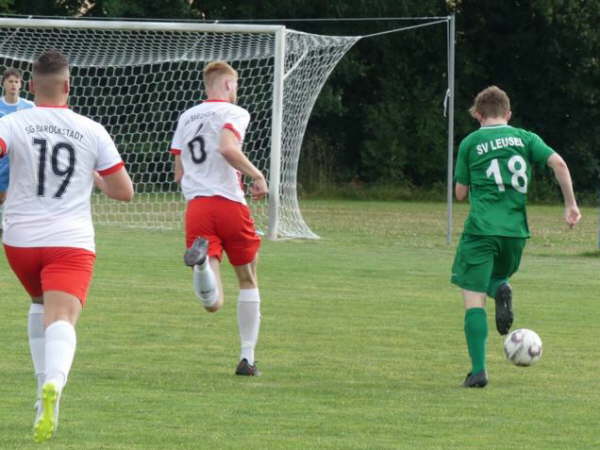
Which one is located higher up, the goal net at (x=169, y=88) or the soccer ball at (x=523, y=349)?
the goal net at (x=169, y=88)

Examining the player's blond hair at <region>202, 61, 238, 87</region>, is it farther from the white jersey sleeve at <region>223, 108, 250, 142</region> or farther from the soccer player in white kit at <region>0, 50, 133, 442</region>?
the soccer player in white kit at <region>0, 50, 133, 442</region>

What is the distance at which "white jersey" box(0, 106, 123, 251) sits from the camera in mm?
5988

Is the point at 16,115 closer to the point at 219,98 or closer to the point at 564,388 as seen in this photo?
the point at 219,98

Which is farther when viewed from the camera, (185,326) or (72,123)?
(185,326)

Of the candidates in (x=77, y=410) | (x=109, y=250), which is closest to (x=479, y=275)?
(x=77, y=410)

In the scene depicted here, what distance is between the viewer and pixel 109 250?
55.1 feet

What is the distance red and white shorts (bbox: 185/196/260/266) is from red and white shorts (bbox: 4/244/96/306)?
2187 millimetres

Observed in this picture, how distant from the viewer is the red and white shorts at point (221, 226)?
27.1 ft

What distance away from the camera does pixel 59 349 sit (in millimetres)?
5898

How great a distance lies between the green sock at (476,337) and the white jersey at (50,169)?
2.67 m

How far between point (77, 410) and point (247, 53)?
1557 centimetres

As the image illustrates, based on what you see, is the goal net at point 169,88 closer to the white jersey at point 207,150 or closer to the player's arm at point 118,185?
the white jersey at point 207,150

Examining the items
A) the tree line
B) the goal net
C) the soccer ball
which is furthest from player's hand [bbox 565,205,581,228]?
the tree line

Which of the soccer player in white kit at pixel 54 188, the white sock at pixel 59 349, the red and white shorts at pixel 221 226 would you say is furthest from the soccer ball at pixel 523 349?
the white sock at pixel 59 349
